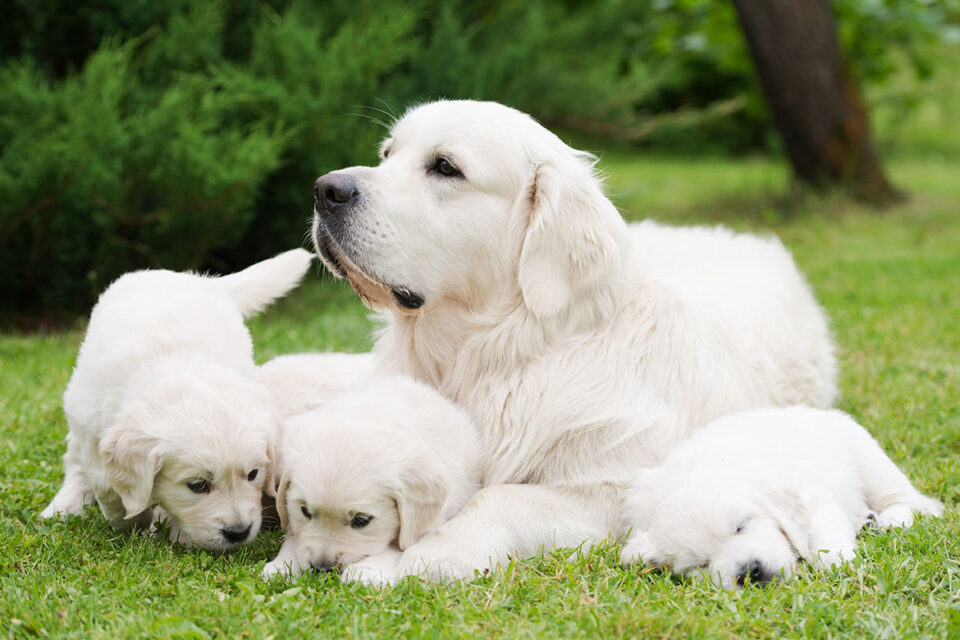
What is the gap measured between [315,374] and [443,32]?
529 cm

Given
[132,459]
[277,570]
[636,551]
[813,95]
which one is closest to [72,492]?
[132,459]

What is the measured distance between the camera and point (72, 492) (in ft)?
13.8

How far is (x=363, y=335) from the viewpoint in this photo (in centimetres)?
680

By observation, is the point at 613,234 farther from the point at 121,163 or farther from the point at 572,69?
the point at 572,69

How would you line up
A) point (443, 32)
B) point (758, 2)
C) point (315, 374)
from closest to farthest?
point (315, 374)
point (443, 32)
point (758, 2)

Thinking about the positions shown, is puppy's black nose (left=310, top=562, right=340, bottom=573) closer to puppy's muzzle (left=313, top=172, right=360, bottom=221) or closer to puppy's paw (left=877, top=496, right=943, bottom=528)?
puppy's muzzle (left=313, top=172, right=360, bottom=221)

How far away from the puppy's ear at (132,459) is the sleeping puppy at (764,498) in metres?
1.60

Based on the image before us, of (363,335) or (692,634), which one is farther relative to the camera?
(363,335)

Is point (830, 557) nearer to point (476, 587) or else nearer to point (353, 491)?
point (476, 587)

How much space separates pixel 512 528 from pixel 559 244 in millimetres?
1030

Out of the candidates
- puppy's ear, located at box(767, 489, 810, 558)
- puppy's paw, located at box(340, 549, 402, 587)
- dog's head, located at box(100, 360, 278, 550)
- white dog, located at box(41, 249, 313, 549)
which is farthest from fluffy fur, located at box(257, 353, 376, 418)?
puppy's ear, located at box(767, 489, 810, 558)

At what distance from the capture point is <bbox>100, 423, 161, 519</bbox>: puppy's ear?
3.46 metres

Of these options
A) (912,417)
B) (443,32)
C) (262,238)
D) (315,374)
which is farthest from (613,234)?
A: (443,32)

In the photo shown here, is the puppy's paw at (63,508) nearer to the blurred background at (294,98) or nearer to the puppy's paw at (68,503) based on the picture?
the puppy's paw at (68,503)
